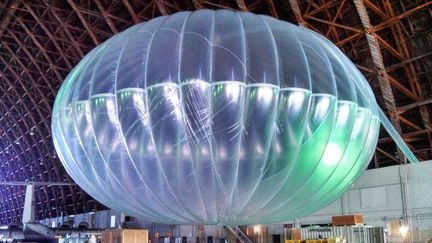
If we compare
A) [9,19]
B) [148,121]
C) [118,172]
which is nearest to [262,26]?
[148,121]

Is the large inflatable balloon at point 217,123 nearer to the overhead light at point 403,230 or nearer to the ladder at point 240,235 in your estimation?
the overhead light at point 403,230

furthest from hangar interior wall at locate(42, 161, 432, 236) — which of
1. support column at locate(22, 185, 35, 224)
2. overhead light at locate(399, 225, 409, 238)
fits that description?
support column at locate(22, 185, 35, 224)

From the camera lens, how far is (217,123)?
732cm

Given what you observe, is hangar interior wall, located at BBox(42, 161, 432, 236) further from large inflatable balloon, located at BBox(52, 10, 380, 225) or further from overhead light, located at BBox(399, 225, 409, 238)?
large inflatable balloon, located at BBox(52, 10, 380, 225)

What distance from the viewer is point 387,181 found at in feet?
76.7

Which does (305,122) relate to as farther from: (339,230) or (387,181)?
(387,181)

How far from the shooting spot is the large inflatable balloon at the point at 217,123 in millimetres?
7332

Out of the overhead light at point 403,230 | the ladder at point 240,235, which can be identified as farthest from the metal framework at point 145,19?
the ladder at point 240,235

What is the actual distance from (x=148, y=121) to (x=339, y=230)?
16.5 m

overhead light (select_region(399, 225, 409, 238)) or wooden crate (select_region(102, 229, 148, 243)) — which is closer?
wooden crate (select_region(102, 229, 148, 243))

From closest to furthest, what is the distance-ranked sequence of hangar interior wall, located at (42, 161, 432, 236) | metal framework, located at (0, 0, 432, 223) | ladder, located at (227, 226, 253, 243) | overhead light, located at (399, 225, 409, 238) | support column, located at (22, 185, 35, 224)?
1. hangar interior wall, located at (42, 161, 432, 236)
2. metal framework, located at (0, 0, 432, 223)
3. overhead light, located at (399, 225, 409, 238)
4. ladder, located at (227, 226, 253, 243)
5. support column, located at (22, 185, 35, 224)

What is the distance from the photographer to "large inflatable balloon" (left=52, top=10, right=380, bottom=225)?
7332 millimetres

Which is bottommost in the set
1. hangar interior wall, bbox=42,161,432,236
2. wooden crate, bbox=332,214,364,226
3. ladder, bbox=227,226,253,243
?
ladder, bbox=227,226,253,243

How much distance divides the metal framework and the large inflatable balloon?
13834 millimetres
